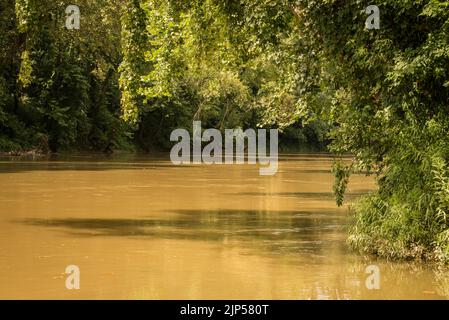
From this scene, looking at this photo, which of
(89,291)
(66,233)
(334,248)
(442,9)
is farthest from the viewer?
(66,233)

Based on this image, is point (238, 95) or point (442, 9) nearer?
point (442, 9)

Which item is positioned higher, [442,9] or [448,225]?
[442,9]

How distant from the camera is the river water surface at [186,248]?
11734mm

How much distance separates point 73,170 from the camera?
137 feet

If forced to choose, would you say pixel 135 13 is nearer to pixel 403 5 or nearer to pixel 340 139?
pixel 340 139

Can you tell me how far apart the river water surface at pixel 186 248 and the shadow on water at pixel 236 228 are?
0.02 meters

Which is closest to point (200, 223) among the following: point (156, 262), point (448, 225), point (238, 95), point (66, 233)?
point (66, 233)

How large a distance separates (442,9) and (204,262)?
518 centimetres

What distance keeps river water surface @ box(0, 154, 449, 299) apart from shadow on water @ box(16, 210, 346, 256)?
23mm
